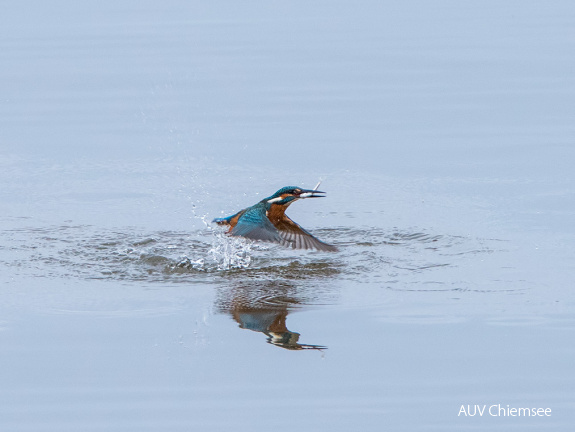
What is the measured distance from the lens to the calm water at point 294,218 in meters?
5.79

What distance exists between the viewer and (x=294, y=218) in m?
9.52

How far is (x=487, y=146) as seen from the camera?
1074 cm

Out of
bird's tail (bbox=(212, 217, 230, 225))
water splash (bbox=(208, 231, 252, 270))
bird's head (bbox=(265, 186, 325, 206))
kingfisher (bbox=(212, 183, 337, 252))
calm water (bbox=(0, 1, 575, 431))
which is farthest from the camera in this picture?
bird's tail (bbox=(212, 217, 230, 225))

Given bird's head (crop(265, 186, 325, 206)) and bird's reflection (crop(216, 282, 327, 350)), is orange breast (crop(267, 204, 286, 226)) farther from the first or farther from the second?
bird's reflection (crop(216, 282, 327, 350))

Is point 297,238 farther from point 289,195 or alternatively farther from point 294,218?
point 294,218

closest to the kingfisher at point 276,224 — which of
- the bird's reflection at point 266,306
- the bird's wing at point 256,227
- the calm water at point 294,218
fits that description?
the bird's wing at point 256,227

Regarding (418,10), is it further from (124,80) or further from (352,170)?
(352,170)

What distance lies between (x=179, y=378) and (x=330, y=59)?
9.15m

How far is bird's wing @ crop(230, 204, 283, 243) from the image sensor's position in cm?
809

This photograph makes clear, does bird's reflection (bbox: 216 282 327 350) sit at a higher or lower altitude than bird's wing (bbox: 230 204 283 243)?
lower

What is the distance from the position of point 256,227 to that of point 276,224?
0.29 meters

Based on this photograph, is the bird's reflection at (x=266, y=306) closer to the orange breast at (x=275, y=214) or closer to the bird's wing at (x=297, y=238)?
the bird's wing at (x=297, y=238)

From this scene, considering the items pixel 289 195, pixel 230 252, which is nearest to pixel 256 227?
pixel 230 252

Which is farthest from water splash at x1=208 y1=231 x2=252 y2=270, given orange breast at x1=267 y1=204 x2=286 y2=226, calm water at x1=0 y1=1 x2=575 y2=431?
orange breast at x1=267 y1=204 x2=286 y2=226
